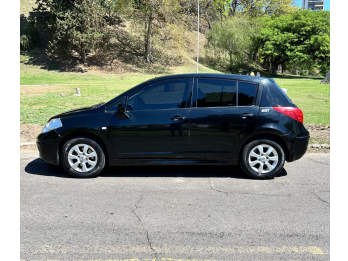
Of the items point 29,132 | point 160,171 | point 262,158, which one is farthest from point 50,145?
point 29,132

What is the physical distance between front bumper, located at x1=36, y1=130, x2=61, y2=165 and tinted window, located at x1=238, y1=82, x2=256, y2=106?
10.2 ft

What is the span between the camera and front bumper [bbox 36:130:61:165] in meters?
5.25

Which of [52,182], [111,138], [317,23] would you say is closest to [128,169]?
[111,138]

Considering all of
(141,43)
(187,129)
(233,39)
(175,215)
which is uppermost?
(233,39)

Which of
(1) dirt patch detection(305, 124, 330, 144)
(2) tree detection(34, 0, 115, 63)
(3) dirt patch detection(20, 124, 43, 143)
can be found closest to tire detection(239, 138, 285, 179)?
(1) dirt patch detection(305, 124, 330, 144)

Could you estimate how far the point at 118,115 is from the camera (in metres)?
5.16

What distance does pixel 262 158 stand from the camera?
5227mm

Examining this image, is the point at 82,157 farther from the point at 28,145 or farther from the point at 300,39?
the point at 300,39

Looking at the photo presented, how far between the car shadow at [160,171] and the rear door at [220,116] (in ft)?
1.41

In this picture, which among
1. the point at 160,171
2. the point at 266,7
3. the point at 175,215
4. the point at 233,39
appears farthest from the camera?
the point at 266,7

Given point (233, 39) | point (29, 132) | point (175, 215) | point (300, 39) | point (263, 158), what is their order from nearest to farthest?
point (175, 215), point (263, 158), point (29, 132), point (300, 39), point (233, 39)

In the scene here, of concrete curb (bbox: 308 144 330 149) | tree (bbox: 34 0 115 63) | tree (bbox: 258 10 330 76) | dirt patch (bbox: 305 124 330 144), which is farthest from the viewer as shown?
tree (bbox: 258 10 330 76)

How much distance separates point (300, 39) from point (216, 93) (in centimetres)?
4496

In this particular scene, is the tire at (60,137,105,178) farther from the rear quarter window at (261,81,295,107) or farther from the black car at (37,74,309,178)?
the rear quarter window at (261,81,295,107)
